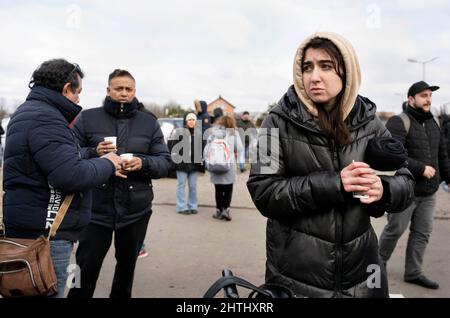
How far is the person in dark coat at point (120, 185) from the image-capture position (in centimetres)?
308

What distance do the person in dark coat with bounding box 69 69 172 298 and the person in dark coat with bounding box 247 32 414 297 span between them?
4.89 feet

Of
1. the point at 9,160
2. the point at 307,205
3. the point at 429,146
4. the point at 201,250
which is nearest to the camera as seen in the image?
the point at 307,205

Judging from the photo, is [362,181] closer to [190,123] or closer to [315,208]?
[315,208]

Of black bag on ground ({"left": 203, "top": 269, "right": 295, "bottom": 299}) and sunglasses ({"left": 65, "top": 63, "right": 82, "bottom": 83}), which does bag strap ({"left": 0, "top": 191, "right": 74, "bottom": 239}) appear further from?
black bag on ground ({"left": 203, "top": 269, "right": 295, "bottom": 299})

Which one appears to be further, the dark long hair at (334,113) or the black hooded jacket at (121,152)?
the black hooded jacket at (121,152)

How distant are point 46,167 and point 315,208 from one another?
4.98 ft

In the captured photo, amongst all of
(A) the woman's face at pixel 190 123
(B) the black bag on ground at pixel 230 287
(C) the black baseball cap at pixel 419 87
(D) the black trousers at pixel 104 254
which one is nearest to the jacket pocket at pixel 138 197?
(D) the black trousers at pixel 104 254

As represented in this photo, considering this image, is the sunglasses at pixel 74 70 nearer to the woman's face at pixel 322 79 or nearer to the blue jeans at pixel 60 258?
the blue jeans at pixel 60 258

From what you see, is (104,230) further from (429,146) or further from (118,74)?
(429,146)

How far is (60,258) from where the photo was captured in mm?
2453

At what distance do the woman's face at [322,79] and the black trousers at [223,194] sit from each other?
503 centimetres

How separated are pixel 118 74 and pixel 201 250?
9.11ft

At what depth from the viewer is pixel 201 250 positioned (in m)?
5.19
